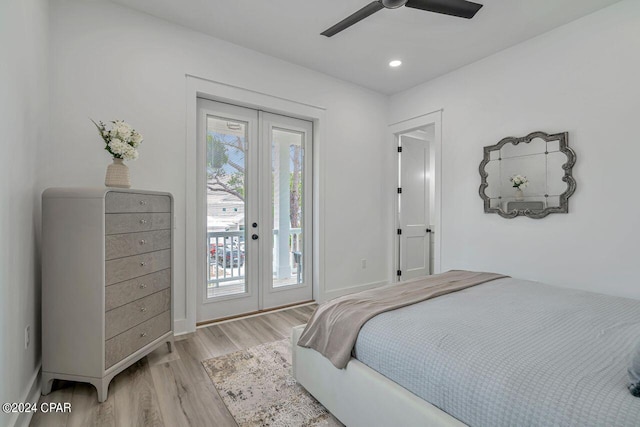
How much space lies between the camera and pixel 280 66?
3.35 meters

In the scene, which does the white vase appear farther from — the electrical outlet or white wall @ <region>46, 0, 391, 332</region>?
the electrical outlet

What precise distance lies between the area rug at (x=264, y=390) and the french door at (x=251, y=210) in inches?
36.4

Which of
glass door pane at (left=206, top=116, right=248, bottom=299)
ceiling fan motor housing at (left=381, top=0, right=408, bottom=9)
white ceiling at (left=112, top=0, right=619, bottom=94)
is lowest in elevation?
glass door pane at (left=206, top=116, right=248, bottom=299)

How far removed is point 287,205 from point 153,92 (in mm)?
1728

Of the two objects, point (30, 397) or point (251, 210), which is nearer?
point (30, 397)

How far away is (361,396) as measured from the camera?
144cm

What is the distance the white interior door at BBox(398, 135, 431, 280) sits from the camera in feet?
14.3

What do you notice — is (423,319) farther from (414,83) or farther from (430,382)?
(414,83)

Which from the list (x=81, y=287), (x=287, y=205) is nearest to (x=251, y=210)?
(x=287, y=205)

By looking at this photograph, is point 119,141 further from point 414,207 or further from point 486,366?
point 414,207

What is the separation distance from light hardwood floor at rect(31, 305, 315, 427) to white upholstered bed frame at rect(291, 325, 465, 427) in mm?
497

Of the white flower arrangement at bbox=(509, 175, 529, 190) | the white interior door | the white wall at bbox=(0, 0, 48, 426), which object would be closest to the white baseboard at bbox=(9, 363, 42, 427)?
the white wall at bbox=(0, 0, 48, 426)

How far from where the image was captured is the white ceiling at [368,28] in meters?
2.44

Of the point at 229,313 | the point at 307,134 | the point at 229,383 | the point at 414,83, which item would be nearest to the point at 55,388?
the point at 229,383
